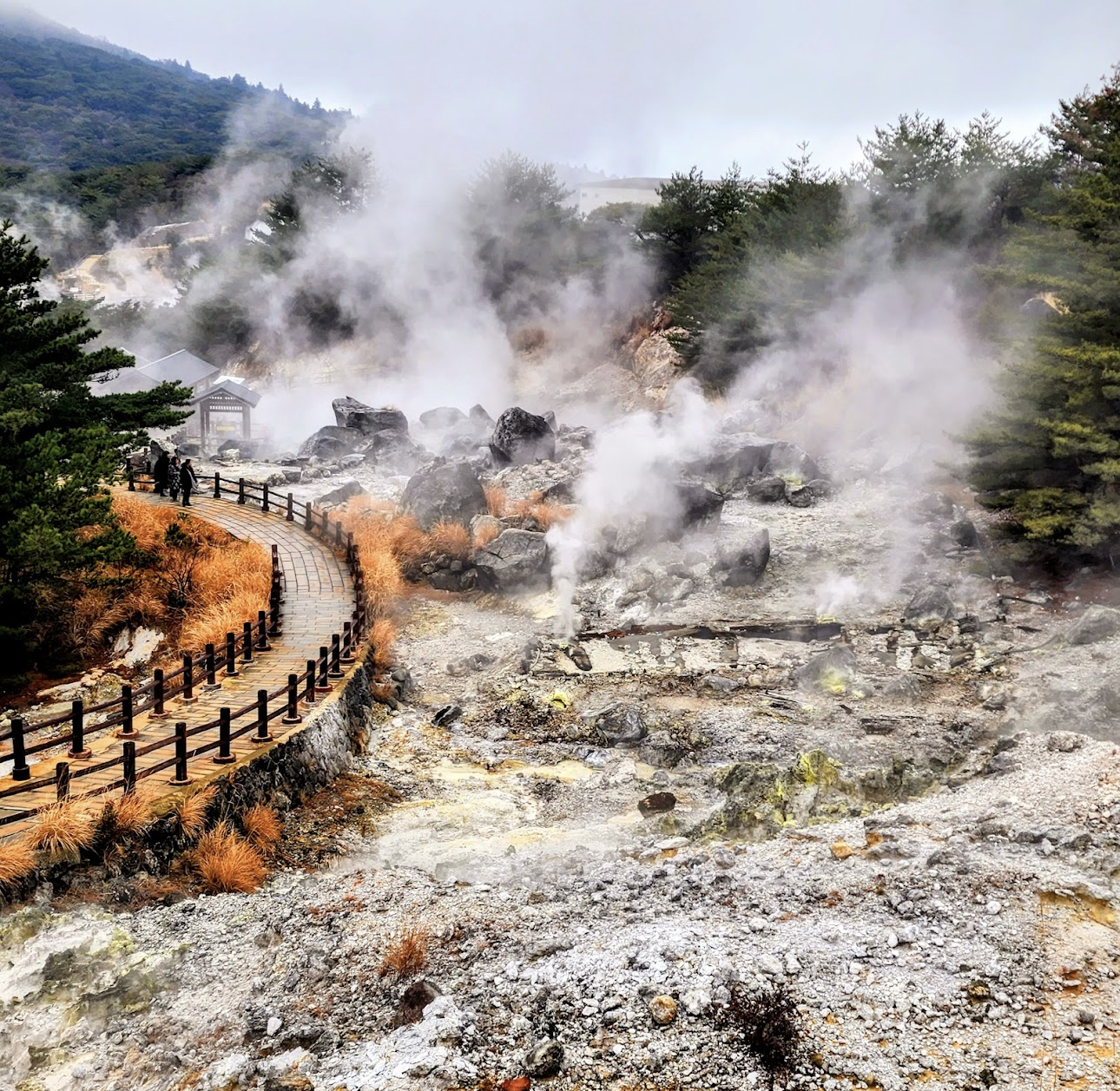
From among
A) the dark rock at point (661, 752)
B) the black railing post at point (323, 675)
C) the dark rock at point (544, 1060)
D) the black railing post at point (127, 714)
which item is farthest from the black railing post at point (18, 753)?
the dark rock at point (661, 752)

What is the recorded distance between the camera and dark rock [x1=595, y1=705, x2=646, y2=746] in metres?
12.5

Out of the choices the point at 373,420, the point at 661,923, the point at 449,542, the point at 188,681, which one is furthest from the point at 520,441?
the point at 661,923

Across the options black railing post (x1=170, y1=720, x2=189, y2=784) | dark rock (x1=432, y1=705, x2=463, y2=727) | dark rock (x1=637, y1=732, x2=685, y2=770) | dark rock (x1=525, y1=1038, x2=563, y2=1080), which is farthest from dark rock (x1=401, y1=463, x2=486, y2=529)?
dark rock (x1=525, y1=1038, x2=563, y2=1080)

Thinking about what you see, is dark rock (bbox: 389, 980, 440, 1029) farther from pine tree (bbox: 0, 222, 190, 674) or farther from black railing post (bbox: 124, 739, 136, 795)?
pine tree (bbox: 0, 222, 190, 674)

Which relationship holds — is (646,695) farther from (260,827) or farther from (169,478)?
(169,478)

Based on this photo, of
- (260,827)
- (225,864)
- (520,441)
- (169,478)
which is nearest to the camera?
(225,864)

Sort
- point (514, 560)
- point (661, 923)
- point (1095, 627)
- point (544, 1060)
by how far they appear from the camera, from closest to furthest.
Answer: point (544, 1060) → point (661, 923) → point (1095, 627) → point (514, 560)

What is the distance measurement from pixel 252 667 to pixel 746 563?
34.9 ft

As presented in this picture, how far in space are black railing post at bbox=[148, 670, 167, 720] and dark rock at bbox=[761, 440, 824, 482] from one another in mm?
19184

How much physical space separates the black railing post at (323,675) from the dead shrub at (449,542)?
9.42 metres

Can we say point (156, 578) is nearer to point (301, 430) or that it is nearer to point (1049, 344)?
point (1049, 344)

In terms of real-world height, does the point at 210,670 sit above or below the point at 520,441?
below

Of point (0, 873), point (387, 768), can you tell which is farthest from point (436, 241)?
point (0, 873)

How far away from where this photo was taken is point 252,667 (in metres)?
12.9
